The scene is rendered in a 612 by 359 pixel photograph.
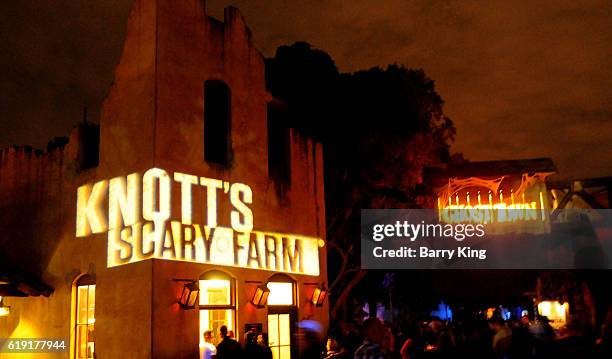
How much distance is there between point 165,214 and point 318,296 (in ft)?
19.1

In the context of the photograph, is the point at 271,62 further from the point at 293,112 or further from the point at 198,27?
the point at 198,27

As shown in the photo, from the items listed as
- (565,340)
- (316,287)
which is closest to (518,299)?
(316,287)

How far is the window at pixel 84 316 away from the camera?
15523mm

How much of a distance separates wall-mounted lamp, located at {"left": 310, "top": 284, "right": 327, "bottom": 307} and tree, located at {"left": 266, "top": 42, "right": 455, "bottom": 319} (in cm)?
545

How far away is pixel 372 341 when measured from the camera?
656 cm

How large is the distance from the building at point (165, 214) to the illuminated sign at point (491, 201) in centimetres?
416

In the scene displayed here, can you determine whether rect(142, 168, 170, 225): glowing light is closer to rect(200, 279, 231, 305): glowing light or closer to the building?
the building

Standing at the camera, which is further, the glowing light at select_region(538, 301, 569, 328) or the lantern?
the glowing light at select_region(538, 301, 569, 328)

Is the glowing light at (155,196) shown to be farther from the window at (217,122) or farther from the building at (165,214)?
the window at (217,122)

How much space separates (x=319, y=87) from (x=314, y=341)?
1488 centimetres

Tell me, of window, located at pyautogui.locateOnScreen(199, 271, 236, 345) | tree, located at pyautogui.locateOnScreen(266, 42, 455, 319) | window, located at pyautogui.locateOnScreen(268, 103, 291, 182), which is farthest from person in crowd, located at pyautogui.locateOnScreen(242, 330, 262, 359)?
tree, located at pyautogui.locateOnScreen(266, 42, 455, 319)

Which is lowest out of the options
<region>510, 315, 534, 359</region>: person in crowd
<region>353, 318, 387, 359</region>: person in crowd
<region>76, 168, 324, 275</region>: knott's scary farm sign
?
<region>510, 315, 534, 359</region>: person in crowd

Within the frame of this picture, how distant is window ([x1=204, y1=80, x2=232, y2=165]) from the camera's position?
53.8ft

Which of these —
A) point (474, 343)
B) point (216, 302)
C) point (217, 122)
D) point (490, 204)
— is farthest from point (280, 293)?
point (474, 343)
